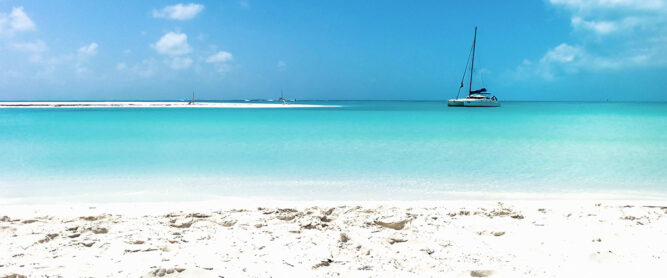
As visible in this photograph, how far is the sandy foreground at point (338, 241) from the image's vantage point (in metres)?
2.65

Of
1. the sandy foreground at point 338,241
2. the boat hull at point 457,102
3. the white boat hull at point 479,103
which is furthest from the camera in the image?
the boat hull at point 457,102

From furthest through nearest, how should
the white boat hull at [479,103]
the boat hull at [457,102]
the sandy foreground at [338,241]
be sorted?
1. the boat hull at [457,102]
2. the white boat hull at [479,103]
3. the sandy foreground at [338,241]

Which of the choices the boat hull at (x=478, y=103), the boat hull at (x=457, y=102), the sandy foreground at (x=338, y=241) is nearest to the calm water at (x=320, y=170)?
the sandy foreground at (x=338, y=241)

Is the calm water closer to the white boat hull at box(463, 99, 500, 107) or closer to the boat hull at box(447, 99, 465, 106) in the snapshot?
the white boat hull at box(463, 99, 500, 107)

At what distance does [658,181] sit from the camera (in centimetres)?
665

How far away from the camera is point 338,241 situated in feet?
10.4

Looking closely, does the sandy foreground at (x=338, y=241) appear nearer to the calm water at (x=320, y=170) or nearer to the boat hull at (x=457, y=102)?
the calm water at (x=320, y=170)

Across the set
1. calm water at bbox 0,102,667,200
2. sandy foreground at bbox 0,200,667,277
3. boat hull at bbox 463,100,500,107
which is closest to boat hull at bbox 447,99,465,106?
boat hull at bbox 463,100,500,107

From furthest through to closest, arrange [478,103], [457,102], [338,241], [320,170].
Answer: [457,102] < [478,103] < [320,170] < [338,241]

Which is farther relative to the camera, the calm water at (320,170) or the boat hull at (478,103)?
the boat hull at (478,103)

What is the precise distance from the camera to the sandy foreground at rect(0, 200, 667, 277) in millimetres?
Result: 2654

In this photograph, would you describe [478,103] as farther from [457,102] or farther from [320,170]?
[320,170]

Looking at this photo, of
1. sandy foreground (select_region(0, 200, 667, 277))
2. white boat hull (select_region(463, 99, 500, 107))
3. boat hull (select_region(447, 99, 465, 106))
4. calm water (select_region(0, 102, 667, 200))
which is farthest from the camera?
boat hull (select_region(447, 99, 465, 106))

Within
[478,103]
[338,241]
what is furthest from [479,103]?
[338,241]
